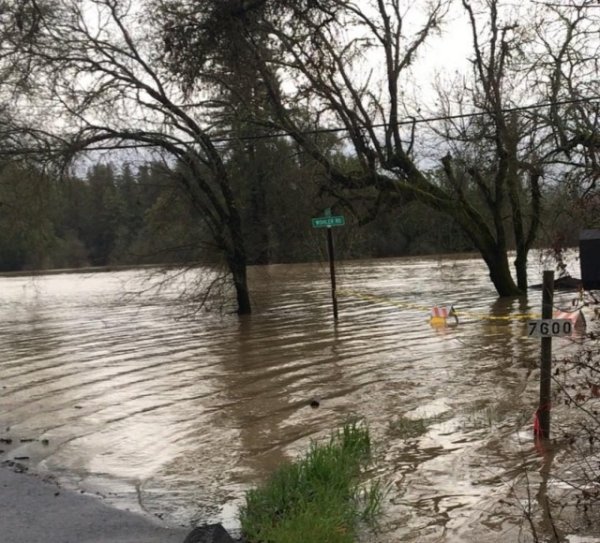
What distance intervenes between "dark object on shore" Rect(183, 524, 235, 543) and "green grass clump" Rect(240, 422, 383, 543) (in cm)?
20

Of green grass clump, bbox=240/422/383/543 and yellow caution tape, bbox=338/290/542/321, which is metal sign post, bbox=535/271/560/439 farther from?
yellow caution tape, bbox=338/290/542/321

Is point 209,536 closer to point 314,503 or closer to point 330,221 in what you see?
point 314,503

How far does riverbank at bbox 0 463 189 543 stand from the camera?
538 centimetres

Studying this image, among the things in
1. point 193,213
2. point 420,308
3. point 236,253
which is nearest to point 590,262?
point 420,308

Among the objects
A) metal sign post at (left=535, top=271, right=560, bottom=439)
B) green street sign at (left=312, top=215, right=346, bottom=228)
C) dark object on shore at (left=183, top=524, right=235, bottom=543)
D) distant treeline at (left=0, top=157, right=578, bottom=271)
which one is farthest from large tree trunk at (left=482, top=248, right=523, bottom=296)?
dark object on shore at (left=183, top=524, right=235, bottom=543)

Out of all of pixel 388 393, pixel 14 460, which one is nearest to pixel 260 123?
pixel 388 393

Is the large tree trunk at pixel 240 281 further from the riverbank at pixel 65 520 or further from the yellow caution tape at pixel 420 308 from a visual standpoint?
the riverbank at pixel 65 520

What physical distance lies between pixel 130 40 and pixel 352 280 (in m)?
19.8

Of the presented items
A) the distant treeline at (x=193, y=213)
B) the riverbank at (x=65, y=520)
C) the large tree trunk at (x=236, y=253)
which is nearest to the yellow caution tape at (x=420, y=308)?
the distant treeline at (x=193, y=213)

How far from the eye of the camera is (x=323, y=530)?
15.3ft

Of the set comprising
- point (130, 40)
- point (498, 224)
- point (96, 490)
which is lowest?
point (96, 490)

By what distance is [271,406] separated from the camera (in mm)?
9602

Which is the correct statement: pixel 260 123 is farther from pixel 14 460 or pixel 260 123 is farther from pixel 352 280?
pixel 352 280

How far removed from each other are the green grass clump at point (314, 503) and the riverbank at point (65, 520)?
60 centimetres
